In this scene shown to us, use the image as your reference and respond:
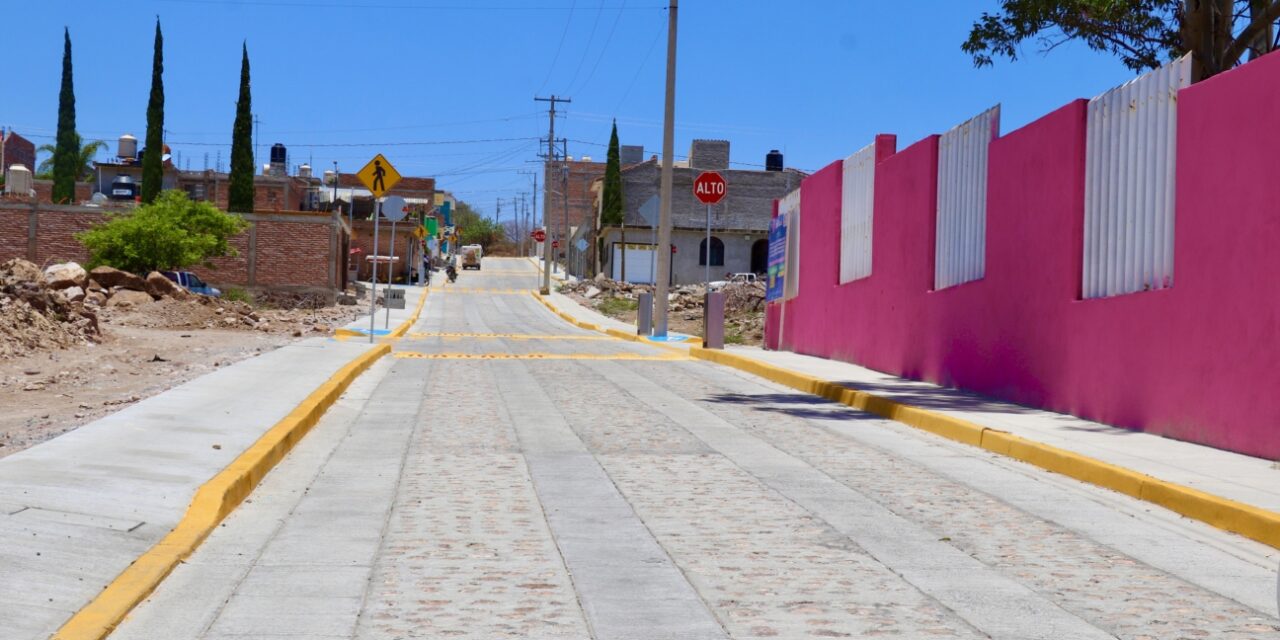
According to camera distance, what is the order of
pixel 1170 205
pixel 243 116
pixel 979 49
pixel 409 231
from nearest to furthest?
pixel 1170 205
pixel 979 49
pixel 243 116
pixel 409 231

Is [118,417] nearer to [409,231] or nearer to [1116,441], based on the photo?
[1116,441]

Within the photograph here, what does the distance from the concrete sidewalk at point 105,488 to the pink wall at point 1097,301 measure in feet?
24.6

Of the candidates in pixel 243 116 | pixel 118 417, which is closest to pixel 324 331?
pixel 118 417

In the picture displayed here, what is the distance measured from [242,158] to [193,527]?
65.5 meters

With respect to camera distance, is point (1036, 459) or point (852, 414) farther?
point (852, 414)

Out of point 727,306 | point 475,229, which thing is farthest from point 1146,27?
point 475,229

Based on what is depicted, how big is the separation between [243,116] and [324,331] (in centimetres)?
3995

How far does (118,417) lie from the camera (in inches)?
450

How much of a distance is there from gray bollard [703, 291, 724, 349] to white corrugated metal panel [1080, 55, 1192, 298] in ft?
47.6

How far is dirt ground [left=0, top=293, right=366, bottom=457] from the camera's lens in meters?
13.4

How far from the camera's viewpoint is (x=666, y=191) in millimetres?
35594

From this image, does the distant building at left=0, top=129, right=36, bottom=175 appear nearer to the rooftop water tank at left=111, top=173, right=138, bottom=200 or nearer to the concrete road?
the rooftop water tank at left=111, top=173, right=138, bottom=200

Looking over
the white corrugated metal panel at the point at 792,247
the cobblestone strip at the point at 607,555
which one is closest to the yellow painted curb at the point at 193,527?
the cobblestone strip at the point at 607,555

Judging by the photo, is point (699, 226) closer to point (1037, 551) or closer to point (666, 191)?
point (666, 191)
